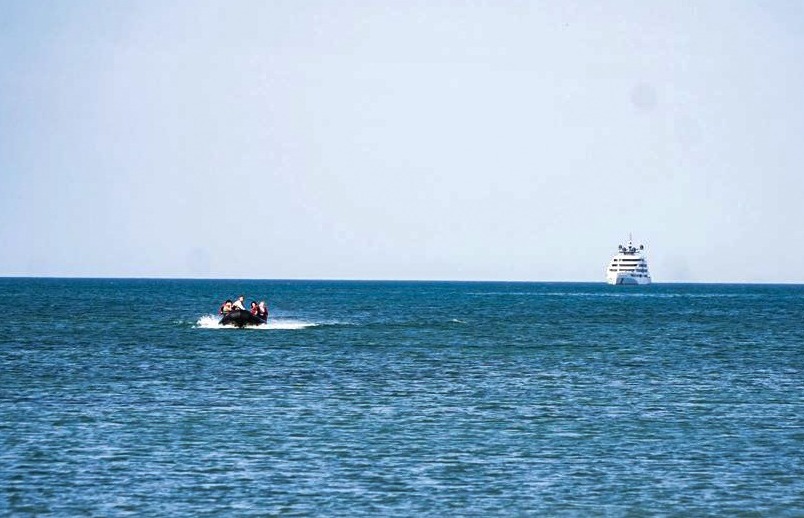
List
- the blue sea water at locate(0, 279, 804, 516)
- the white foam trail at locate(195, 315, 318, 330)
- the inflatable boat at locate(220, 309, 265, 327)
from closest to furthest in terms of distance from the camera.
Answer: the blue sea water at locate(0, 279, 804, 516)
the inflatable boat at locate(220, 309, 265, 327)
the white foam trail at locate(195, 315, 318, 330)

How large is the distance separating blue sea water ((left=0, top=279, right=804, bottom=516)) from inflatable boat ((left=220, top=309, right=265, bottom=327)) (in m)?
18.6

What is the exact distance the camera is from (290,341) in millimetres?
82062

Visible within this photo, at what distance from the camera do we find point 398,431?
3766cm

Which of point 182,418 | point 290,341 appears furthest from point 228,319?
point 182,418

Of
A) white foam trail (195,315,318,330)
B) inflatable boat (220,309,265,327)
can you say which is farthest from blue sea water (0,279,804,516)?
white foam trail (195,315,318,330)

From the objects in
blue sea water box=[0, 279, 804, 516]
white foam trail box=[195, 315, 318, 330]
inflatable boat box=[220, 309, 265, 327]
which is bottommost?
blue sea water box=[0, 279, 804, 516]

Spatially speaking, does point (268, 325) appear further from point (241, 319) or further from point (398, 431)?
point (398, 431)

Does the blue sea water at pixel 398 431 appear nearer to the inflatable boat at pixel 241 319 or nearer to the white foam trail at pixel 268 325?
the inflatable boat at pixel 241 319

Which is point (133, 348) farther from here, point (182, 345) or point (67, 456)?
point (67, 456)

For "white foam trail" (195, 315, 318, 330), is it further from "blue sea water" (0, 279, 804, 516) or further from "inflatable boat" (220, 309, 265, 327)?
"blue sea water" (0, 279, 804, 516)

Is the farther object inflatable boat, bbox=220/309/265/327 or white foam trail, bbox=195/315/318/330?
white foam trail, bbox=195/315/318/330

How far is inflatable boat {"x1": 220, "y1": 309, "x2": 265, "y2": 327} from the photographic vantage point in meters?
94.6

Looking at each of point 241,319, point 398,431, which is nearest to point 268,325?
point 241,319

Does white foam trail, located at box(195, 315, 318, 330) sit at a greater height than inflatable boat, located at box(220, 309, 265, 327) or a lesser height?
lesser
